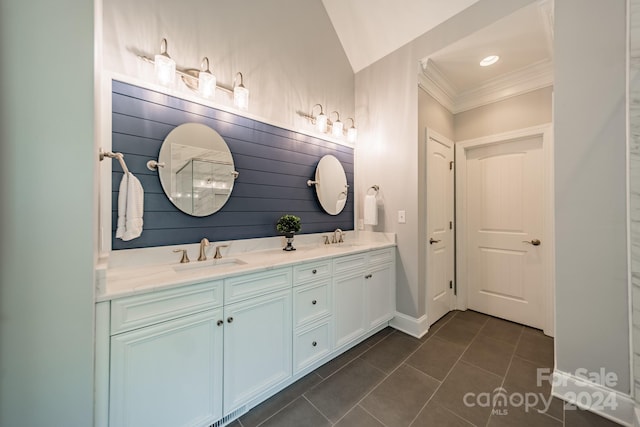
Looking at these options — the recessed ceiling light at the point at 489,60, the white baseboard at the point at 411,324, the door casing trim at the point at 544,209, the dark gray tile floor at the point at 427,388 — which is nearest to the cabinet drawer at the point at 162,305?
the dark gray tile floor at the point at 427,388

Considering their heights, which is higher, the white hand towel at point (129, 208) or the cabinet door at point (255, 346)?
the white hand towel at point (129, 208)

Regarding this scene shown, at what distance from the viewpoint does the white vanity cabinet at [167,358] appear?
103cm

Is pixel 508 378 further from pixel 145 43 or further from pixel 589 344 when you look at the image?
pixel 145 43

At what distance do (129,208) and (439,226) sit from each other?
2.88m

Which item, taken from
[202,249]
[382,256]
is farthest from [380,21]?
[202,249]

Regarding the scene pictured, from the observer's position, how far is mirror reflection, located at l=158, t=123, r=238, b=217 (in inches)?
63.7

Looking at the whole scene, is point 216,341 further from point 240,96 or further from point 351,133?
point 351,133

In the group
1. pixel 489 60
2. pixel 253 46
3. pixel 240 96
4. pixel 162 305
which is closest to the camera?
pixel 162 305

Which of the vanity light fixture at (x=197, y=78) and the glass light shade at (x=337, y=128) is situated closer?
the vanity light fixture at (x=197, y=78)

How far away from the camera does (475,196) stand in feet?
9.60

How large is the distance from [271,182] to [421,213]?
5.11 ft

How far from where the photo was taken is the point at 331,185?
8.64ft

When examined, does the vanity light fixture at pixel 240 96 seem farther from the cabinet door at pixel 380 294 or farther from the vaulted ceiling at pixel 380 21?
the cabinet door at pixel 380 294

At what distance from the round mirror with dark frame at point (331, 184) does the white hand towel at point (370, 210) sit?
28 cm
